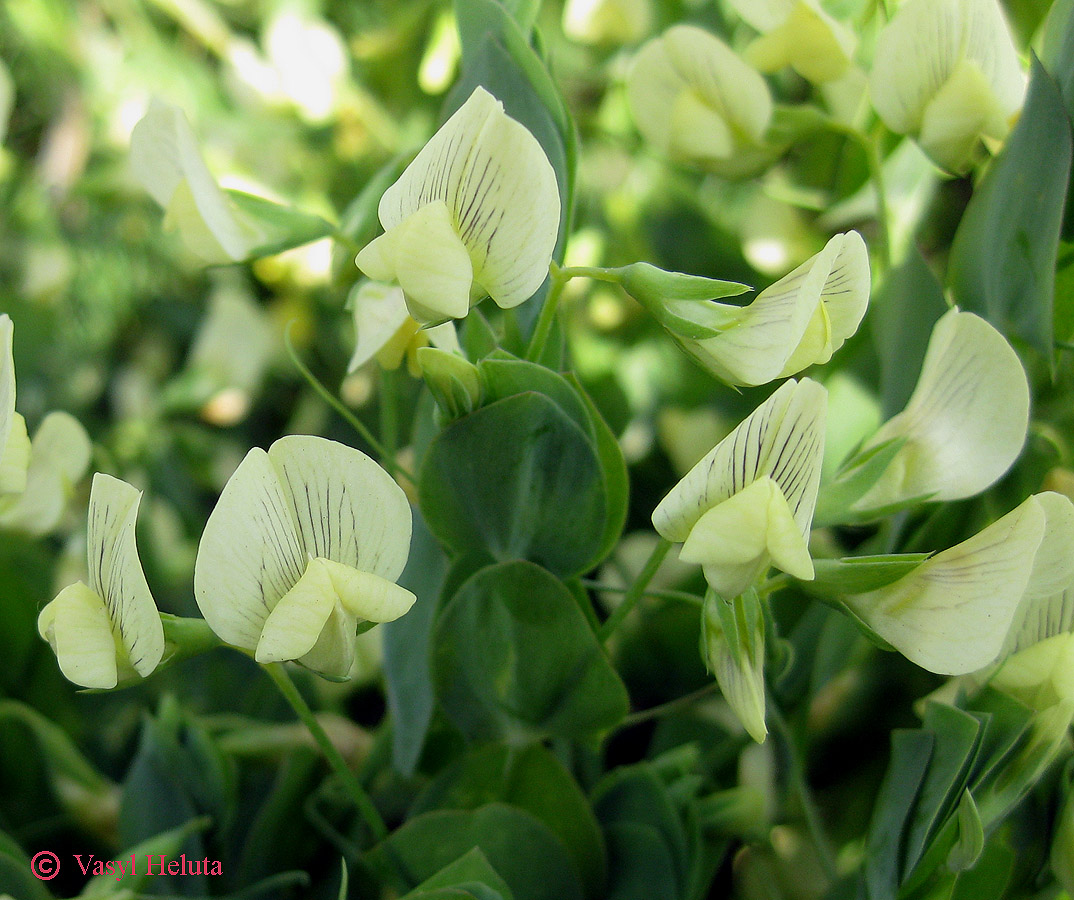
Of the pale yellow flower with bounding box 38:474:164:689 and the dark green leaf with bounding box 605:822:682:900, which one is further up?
the pale yellow flower with bounding box 38:474:164:689

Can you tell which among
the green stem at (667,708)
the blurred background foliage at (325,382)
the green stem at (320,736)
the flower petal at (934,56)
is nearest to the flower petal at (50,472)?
the blurred background foliage at (325,382)

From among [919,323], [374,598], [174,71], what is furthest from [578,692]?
[174,71]

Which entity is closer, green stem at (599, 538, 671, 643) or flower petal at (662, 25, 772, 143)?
green stem at (599, 538, 671, 643)

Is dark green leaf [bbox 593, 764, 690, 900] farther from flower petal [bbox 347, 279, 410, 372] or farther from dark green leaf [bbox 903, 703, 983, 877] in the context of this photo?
flower petal [bbox 347, 279, 410, 372]

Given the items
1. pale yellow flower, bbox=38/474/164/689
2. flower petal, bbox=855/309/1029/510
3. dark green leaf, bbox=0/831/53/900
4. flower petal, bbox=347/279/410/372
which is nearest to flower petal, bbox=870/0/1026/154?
flower petal, bbox=855/309/1029/510

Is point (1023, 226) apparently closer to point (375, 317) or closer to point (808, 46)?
point (808, 46)

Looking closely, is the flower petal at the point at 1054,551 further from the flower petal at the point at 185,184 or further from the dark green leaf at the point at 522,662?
the flower petal at the point at 185,184

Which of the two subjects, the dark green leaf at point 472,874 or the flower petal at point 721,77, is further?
the flower petal at point 721,77
